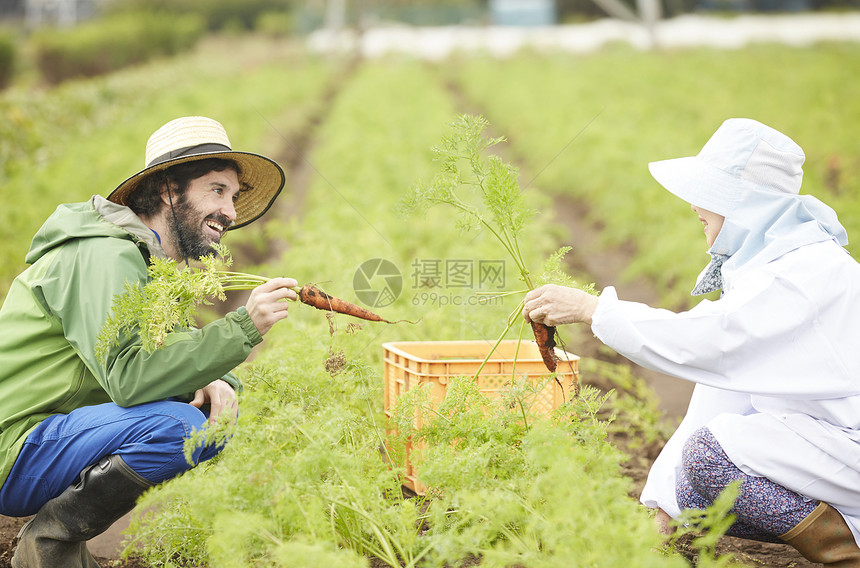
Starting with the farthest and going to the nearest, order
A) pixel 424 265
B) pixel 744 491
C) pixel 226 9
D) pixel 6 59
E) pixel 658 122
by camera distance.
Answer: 1. pixel 226 9
2. pixel 6 59
3. pixel 658 122
4. pixel 424 265
5. pixel 744 491

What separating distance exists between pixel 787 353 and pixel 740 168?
56cm

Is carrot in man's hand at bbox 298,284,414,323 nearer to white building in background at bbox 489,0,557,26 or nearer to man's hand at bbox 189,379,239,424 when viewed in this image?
man's hand at bbox 189,379,239,424

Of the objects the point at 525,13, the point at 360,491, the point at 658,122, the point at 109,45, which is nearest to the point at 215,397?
the point at 360,491

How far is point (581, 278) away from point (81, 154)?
235 inches

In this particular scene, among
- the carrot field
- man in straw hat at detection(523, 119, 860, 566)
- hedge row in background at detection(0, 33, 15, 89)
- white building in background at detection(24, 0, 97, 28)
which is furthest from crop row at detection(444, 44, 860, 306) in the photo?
white building in background at detection(24, 0, 97, 28)

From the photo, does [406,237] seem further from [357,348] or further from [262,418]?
[262,418]

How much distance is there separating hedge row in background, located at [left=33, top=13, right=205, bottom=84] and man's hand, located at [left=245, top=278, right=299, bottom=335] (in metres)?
24.7

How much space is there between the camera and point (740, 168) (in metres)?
2.37

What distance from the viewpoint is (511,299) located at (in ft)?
15.5

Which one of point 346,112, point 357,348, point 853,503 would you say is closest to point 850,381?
point 853,503

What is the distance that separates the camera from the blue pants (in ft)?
7.85

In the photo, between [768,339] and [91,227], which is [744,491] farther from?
[91,227]

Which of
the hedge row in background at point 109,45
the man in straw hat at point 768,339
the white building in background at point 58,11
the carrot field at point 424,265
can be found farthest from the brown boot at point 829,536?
the white building in background at point 58,11

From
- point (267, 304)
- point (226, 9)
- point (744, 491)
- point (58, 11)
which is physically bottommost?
point (744, 491)
